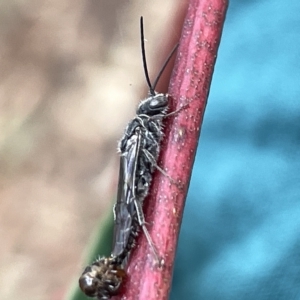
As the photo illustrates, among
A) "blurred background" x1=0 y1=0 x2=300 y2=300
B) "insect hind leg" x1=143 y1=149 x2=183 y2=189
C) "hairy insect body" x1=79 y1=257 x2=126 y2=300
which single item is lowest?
"hairy insect body" x1=79 y1=257 x2=126 y2=300

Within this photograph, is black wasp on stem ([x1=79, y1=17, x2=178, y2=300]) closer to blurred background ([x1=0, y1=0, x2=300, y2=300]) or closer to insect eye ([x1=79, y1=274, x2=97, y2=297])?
insect eye ([x1=79, y1=274, x2=97, y2=297])

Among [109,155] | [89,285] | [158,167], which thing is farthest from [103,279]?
[109,155]

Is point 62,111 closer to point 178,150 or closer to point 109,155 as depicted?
point 109,155

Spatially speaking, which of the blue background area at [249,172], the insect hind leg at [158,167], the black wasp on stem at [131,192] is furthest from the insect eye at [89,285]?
the blue background area at [249,172]

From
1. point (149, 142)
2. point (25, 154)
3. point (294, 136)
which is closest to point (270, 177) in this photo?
point (294, 136)

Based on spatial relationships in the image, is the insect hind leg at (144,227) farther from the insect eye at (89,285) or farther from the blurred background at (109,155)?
the blurred background at (109,155)

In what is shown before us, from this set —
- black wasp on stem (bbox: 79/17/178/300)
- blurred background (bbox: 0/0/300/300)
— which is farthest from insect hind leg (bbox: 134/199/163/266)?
blurred background (bbox: 0/0/300/300)

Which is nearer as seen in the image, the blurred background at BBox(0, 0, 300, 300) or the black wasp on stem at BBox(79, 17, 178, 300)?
the black wasp on stem at BBox(79, 17, 178, 300)
